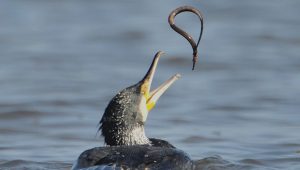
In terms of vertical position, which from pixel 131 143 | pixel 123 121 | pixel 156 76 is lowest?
pixel 131 143

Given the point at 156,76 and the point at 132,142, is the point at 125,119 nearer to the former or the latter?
the point at 132,142

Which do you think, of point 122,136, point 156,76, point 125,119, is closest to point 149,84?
point 125,119

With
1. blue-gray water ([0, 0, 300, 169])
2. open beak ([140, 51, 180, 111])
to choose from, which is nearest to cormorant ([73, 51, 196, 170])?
open beak ([140, 51, 180, 111])

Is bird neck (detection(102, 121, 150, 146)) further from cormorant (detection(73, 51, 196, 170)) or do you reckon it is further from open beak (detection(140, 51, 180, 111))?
open beak (detection(140, 51, 180, 111))

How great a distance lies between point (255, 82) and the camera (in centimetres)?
1435

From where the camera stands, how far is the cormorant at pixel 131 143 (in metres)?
9.16

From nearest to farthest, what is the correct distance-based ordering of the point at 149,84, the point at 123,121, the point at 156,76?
the point at 123,121, the point at 149,84, the point at 156,76

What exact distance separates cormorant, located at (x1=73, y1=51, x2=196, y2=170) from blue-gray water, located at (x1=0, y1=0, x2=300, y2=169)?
916 millimetres

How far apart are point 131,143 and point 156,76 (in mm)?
4781

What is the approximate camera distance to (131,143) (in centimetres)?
1002

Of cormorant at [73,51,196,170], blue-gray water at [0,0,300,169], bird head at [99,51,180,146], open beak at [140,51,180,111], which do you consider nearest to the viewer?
cormorant at [73,51,196,170]

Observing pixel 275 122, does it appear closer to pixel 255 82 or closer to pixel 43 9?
pixel 255 82

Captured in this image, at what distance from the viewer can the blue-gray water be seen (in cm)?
1170

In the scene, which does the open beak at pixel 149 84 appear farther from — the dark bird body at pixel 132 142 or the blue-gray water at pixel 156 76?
the blue-gray water at pixel 156 76
